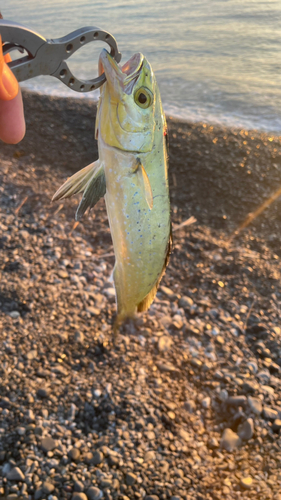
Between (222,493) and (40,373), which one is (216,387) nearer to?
Answer: (222,493)

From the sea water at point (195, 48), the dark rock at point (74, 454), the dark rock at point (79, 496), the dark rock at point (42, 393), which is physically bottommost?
the dark rock at point (79, 496)

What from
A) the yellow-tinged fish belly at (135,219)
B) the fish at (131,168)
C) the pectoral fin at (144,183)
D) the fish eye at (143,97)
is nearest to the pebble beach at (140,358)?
the yellow-tinged fish belly at (135,219)

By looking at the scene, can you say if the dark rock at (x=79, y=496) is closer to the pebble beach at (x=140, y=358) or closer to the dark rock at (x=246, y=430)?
the pebble beach at (x=140, y=358)

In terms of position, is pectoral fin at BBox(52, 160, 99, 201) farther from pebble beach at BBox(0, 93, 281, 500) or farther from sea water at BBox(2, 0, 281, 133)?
sea water at BBox(2, 0, 281, 133)

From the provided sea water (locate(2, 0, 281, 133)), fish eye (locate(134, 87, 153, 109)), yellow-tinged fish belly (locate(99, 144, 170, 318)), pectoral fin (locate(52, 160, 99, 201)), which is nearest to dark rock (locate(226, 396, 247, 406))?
yellow-tinged fish belly (locate(99, 144, 170, 318))

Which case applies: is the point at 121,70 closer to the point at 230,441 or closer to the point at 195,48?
the point at 230,441

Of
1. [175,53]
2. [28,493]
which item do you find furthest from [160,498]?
[175,53]

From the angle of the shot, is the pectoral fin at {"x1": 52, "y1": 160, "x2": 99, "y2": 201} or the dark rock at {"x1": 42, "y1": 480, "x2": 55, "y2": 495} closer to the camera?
the pectoral fin at {"x1": 52, "y1": 160, "x2": 99, "y2": 201}
